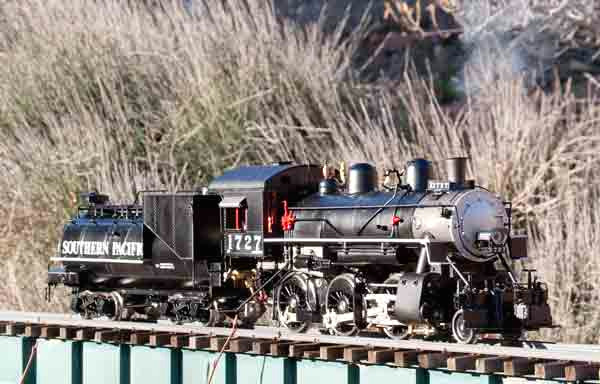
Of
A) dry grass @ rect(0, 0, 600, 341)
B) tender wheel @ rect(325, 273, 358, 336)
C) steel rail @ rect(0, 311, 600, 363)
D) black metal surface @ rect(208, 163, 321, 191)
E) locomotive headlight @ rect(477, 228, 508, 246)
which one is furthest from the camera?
dry grass @ rect(0, 0, 600, 341)

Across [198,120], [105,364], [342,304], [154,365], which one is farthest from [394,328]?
[198,120]

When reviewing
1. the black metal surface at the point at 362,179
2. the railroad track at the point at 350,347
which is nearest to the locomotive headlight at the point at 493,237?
the railroad track at the point at 350,347

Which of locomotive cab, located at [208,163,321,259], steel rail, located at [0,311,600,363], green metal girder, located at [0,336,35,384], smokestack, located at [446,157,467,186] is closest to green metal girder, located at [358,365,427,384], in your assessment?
steel rail, located at [0,311,600,363]

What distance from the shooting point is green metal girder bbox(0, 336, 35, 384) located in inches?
652

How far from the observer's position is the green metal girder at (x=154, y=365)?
14.9 metres

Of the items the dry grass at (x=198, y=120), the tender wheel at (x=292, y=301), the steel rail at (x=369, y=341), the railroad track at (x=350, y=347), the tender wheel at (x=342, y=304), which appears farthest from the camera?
the dry grass at (x=198, y=120)

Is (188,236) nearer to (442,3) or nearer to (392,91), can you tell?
(442,3)

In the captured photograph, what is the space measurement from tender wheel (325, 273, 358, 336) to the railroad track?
51cm

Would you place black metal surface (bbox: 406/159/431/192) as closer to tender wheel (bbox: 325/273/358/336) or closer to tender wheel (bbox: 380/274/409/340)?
tender wheel (bbox: 380/274/409/340)

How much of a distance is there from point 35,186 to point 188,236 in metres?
8.47

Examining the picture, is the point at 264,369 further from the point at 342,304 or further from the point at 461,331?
the point at 461,331

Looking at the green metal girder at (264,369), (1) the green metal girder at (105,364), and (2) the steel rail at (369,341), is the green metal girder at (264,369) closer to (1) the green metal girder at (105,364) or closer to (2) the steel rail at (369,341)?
(2) the steel rail at (369,341)

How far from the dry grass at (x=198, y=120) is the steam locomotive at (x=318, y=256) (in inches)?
199

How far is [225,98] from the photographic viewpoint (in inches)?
1003
